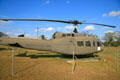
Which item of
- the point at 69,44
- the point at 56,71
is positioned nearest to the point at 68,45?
the point at 69,44

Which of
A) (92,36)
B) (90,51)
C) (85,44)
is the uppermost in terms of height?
(92,36)

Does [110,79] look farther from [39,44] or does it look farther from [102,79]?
[39,44]

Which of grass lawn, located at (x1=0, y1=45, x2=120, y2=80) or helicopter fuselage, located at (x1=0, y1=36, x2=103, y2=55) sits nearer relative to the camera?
grass lawn, located at (x1=0, y1=45, x2=120, y2=80)

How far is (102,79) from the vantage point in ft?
19.8

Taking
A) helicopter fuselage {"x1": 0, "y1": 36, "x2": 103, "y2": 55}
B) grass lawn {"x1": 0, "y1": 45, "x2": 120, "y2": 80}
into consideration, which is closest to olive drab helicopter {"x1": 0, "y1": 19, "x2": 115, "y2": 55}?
helicopter fuselage {"x1": 0, "y1": 36, "x2": 103, "y2": 55}

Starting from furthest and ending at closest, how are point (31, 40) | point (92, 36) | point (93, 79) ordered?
1. point (92, 36)
2. point (31, 40)
3. point (93, 79)

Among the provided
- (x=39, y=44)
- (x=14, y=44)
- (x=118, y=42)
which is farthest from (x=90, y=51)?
(x=118, y=42)

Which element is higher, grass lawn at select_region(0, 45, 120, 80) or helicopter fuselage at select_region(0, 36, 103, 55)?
helicopter fuselage at select_region(0, 36, 103, 55)

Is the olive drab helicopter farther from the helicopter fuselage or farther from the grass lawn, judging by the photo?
the grass lawn

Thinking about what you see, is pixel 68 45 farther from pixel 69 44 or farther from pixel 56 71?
pixel 56 71

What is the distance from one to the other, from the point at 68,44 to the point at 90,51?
300 cm

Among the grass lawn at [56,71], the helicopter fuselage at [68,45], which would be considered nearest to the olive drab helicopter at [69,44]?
the helicopter fuselage at [68,45]

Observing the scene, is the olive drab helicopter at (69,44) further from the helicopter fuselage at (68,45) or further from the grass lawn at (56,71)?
the grass lawn at (56,71)

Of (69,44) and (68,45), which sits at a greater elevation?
(69,44)
